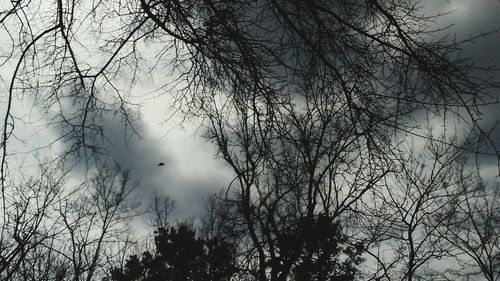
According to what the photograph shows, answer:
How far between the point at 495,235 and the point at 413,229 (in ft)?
26.4

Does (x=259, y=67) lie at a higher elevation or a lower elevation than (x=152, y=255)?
lower

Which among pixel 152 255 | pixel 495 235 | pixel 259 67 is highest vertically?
pixel 152 255

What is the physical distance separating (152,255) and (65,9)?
72.7 feet

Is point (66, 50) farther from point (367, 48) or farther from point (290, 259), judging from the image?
point (290, 259)

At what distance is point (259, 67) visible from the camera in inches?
116

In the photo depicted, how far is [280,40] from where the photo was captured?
2830 millimetres

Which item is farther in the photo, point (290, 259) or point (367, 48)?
point (290, 259)

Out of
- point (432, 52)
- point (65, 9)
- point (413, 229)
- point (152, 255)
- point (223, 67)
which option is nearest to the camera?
point (432, 52)

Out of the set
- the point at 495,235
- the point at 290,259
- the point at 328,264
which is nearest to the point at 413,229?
the point at 328,264

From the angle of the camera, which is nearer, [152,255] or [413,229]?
[413,229]

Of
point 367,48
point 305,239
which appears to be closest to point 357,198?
point 367,48

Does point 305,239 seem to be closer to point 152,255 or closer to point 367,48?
point 367,48

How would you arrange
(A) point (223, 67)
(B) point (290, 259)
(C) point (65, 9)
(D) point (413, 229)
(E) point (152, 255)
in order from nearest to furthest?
(C) point (65, 9) < (A) point (223, 67) < (B) point (290, 259) < (D) point (413, 229) < (E) point (152, 255)

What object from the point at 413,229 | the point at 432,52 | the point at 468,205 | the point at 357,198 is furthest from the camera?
the point at 468,205
